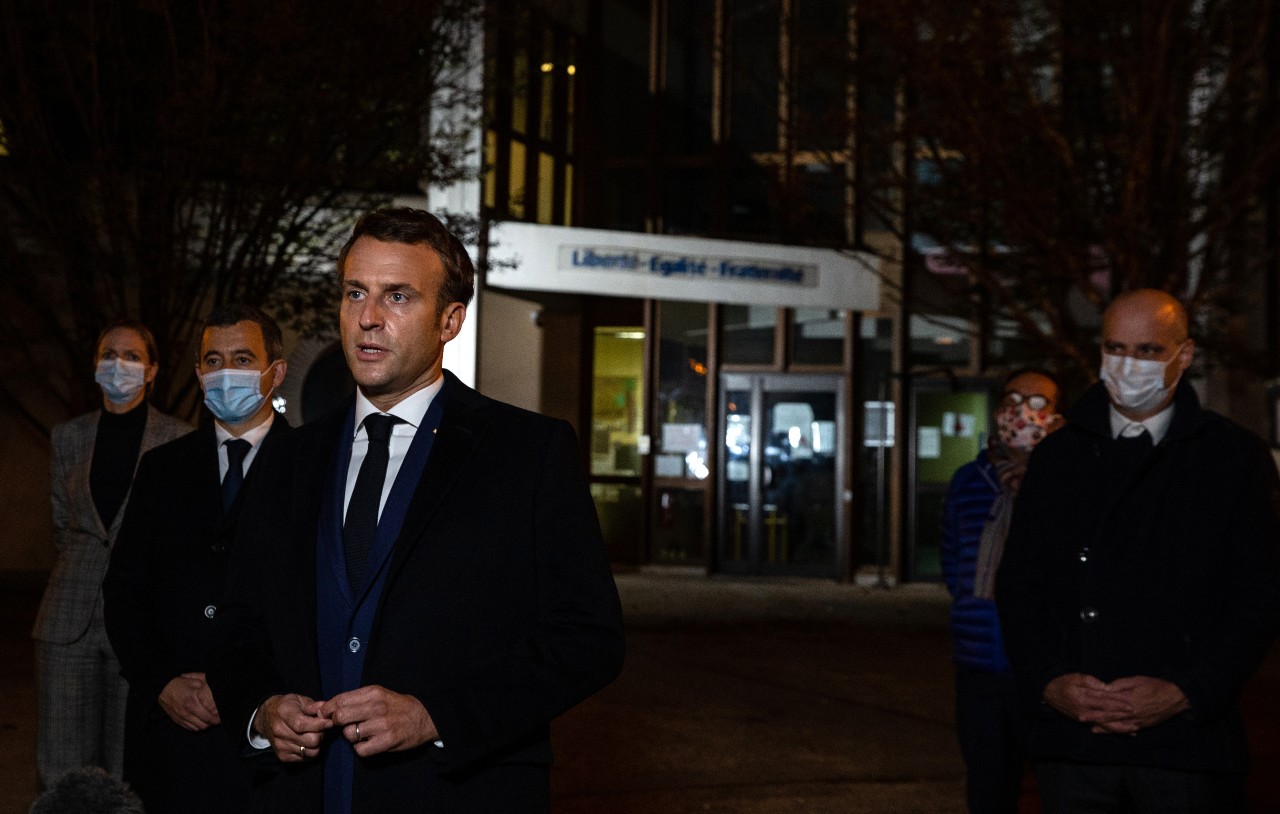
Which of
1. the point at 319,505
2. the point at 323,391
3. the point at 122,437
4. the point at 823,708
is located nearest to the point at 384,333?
the point at 319,505

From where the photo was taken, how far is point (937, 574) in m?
19.5

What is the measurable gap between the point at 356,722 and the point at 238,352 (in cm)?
230

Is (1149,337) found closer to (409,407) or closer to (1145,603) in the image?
(1145,603)

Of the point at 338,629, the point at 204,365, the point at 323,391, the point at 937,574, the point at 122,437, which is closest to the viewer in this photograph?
the point at 338,629

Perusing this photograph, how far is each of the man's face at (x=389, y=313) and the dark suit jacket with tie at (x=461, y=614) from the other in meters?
0.13

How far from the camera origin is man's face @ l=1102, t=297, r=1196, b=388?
3.98 meters

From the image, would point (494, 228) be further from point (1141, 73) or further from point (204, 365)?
point (204, 365)

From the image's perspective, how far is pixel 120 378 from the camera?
5.16 meters

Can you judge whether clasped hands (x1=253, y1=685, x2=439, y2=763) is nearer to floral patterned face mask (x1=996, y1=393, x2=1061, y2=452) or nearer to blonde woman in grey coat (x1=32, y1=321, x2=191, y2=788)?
blonde woman in grey coat (x1=32, y1=321, x2=191, y2=788)

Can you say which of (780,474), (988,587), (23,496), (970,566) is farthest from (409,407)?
(780,474)

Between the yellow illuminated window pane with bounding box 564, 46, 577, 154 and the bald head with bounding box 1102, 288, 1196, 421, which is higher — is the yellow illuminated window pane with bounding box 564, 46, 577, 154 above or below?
above

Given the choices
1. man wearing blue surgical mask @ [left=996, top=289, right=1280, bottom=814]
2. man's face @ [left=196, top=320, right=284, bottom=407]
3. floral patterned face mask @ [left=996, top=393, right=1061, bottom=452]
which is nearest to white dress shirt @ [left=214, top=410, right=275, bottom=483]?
man's face @ [left=196, top=320, right=284, bottom=407]

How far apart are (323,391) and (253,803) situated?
1585cm

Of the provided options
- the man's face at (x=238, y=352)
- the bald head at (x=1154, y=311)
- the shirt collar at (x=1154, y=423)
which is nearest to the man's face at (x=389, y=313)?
the man's face at (x=238, y=352)
